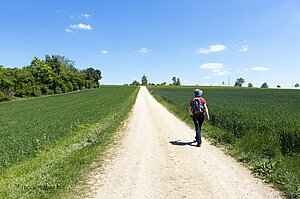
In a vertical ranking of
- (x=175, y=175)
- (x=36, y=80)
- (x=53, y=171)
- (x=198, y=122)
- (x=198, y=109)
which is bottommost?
(x=175, y=175)

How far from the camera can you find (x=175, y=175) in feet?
14.9

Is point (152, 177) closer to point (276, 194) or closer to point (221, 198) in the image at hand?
point (221, 198)

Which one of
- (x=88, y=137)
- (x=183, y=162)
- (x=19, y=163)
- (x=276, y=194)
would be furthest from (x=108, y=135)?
(x=276, y=194)

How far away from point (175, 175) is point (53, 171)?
12.0ft

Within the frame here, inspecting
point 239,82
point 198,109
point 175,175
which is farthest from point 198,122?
point 239,82

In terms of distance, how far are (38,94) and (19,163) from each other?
46.1m

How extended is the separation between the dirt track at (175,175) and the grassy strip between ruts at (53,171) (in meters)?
0.78

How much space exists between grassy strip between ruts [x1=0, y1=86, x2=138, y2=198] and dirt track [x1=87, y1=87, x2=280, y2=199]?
781 millimetres

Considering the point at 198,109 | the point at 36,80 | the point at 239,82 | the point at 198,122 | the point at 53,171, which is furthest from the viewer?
the point at 239,82

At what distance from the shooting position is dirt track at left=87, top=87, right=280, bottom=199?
372 cm

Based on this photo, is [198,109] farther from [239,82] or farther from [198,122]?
[239,82]

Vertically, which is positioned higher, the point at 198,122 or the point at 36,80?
the point at 36,80

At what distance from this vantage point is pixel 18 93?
123 ft

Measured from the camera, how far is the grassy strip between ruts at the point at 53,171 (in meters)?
3.69
